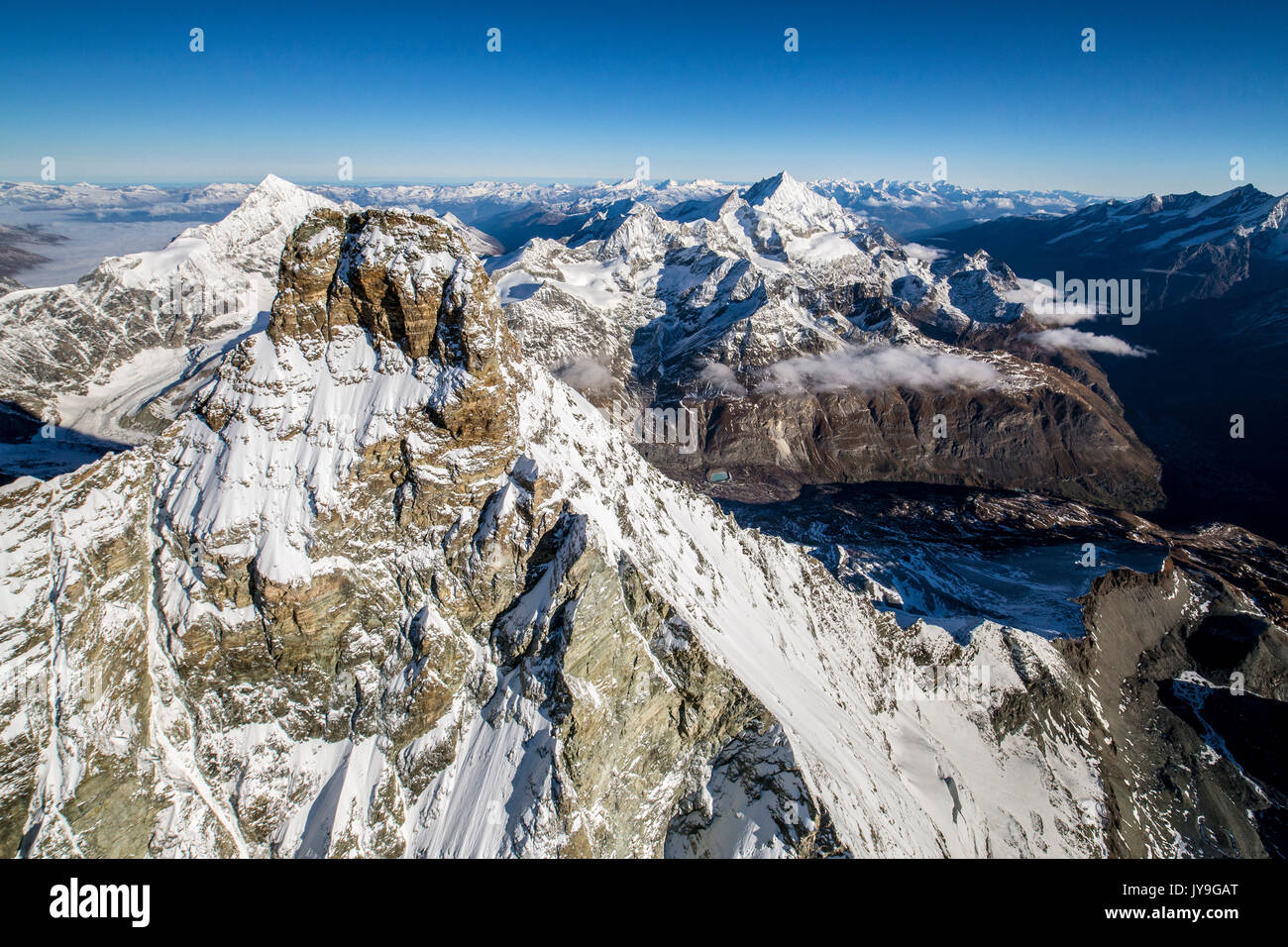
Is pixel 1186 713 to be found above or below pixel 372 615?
below

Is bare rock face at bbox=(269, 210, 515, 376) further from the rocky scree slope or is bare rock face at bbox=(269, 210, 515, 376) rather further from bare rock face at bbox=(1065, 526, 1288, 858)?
bare rock face at bbox=(1065, 526, 1288, 858)

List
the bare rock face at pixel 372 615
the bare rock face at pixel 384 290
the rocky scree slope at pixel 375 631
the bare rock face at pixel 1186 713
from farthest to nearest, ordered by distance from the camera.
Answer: the bare rock face at pixel 1186 713 → the bare rock face at pixel 384 290 → the bare rock face at pixel 372 615 → the rocky scree slope at pixel 375 631

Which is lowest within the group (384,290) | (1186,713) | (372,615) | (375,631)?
(1186,713)

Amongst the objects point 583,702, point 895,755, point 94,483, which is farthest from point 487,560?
point 895,755

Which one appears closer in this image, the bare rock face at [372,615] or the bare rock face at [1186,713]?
the bare rock face at [372,615]

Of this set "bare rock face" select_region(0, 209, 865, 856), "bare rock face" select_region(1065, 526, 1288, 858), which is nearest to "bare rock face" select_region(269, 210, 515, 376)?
"bare rock face" select_region(0, 209, 865, 856)

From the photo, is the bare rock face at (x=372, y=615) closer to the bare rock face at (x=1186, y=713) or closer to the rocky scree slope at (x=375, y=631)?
the rocky scree slope at (x=375, y=631)

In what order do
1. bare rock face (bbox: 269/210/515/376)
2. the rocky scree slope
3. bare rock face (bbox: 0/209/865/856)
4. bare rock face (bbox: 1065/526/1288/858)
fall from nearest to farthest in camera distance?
the rocky scree slope, bare rock face (bbox: 0/209/865/856), bare rock face (bbox: 269/210/515/376), bare rock face (bbox: 1065/526/1288/858)

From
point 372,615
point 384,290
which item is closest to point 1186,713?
point 372,615

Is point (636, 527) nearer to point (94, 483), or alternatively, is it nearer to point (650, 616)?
point (650, 616)

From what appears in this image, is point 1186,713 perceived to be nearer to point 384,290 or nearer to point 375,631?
point 375,631

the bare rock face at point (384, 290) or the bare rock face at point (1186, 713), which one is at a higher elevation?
the bare rock face at point (384, 290)

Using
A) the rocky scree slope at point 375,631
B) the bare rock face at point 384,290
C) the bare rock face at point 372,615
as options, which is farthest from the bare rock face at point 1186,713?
the bare rock face at point 384,290
